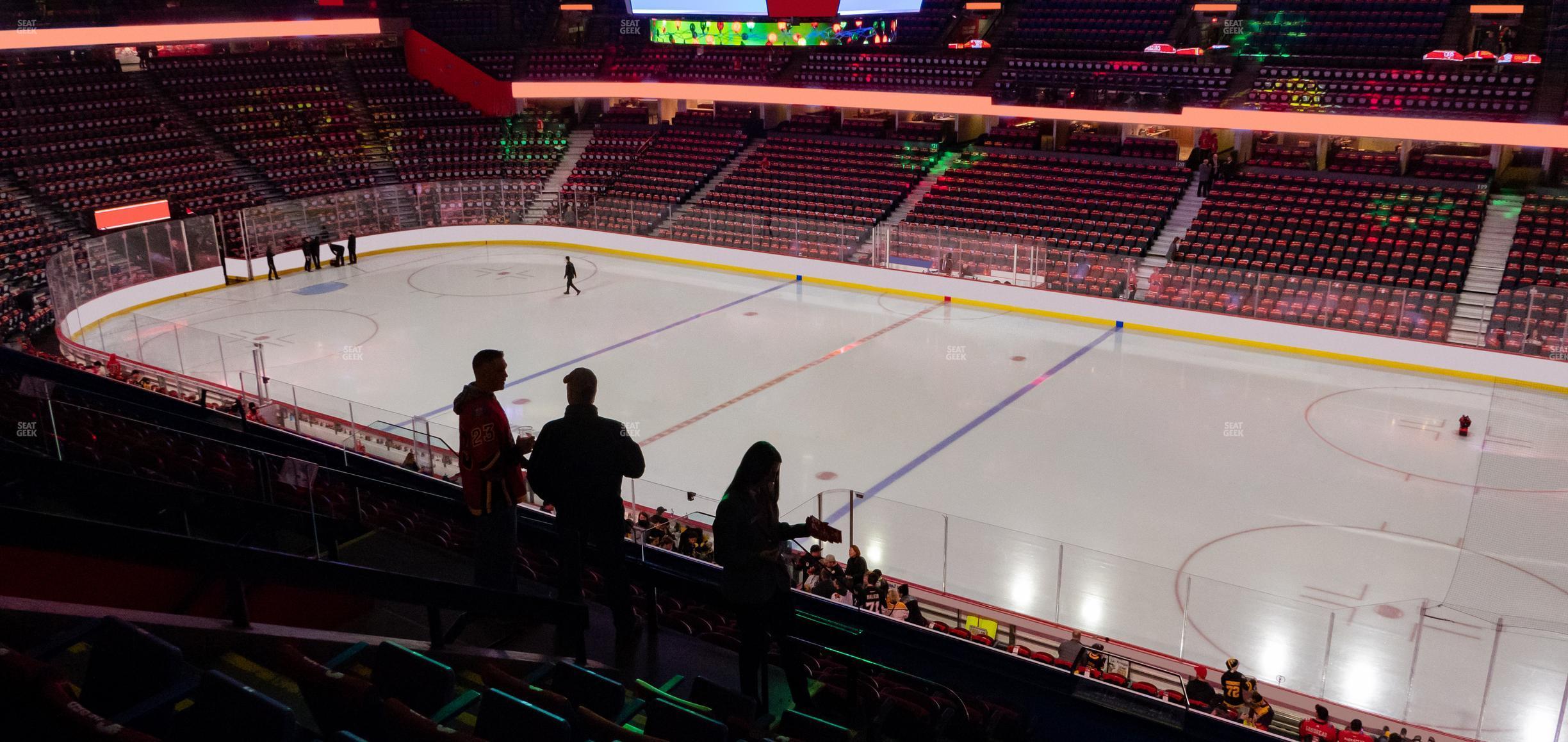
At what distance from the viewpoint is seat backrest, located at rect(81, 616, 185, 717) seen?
3.13 metres

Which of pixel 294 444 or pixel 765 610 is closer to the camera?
pixel 765 610

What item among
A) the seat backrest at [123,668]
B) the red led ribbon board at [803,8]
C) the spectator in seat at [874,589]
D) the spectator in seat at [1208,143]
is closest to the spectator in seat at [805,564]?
the spectator in seat at [874,589]

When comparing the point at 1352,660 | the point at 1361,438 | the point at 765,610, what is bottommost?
the point at 1361,438

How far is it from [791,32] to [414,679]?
29.6m

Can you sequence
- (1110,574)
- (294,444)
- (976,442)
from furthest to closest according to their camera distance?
Answer: (976,442)
(294,444)
(1110,574)

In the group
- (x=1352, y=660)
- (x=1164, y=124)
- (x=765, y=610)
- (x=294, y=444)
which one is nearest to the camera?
(x=765, y=610)

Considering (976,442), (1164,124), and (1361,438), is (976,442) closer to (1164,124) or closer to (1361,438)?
(1361,438)

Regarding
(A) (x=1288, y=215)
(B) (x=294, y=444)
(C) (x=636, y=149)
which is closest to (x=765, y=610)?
(B) (x=294, y=444)

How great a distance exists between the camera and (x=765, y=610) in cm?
450

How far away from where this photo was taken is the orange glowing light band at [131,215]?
22.7 metres

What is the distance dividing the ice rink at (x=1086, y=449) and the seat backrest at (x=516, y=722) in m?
5.32

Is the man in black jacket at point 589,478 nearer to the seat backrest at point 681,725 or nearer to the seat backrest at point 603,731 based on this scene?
the seat backrest at point 681,725

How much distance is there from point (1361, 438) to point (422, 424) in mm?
11686

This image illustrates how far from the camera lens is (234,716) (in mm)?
2979
